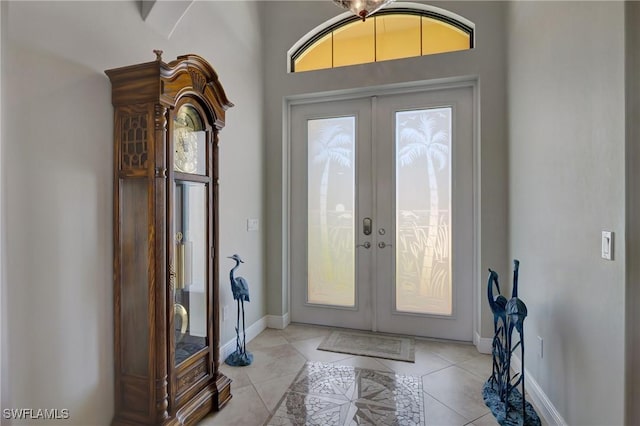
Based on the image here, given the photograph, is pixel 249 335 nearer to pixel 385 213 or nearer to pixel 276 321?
pixel 276 321

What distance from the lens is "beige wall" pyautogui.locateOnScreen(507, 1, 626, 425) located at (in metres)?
1.34

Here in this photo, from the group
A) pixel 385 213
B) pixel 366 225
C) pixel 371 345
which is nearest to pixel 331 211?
pixel 366 225

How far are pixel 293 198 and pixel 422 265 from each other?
1.51 meters

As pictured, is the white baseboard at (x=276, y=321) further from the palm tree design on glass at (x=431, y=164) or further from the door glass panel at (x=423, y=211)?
the palm tree design on glass at (x=431, y=164)

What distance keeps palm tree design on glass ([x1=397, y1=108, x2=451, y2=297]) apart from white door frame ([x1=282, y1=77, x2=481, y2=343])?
9.5 inches

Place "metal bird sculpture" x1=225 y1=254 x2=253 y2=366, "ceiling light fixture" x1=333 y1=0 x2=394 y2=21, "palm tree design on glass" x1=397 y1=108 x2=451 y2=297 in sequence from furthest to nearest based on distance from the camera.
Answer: "palm tree design on glass" x1=397 y1=108 x2=451 y2=297, "metal bird sculpture" x1=225 y1=254 x2=253 y2=366, "ceiling light fixture" x1=333 y1=0 x2=394 y2=21

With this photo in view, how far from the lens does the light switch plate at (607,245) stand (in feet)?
4.40

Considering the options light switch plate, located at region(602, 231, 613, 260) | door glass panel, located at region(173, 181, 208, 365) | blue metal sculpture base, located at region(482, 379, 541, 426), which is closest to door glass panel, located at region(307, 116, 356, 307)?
blue metal sculpture base, located at region(482, 379, 541, 426)

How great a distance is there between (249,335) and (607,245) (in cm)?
274

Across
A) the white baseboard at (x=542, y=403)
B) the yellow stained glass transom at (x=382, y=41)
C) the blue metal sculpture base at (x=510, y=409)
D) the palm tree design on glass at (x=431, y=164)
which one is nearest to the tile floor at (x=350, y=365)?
the blue metal sculpture base at (x=510, y=409)

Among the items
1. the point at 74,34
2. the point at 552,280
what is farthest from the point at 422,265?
the point at 74,34

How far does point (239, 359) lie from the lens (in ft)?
8.58

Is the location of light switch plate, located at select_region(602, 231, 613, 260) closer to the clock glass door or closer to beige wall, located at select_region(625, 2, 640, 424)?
beige wall, located at select_region(625, 2, 640, 424)

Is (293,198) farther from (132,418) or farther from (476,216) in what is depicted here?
(132,418)
